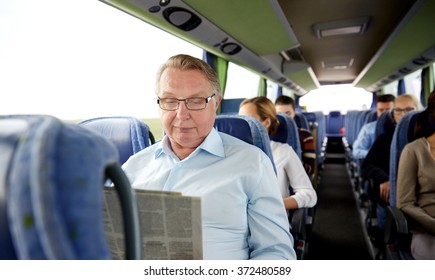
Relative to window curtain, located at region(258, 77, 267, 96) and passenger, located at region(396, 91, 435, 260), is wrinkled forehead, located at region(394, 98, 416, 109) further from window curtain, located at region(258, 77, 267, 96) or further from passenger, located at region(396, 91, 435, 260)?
window curtain, located at region(258, 77, 267, 96)

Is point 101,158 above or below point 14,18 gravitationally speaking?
below

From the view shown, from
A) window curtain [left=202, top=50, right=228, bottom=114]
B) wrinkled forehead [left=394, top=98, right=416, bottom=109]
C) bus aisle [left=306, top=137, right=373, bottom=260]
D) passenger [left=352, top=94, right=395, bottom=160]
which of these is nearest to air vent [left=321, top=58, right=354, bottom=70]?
bus aisle [left=306, top=137, right=373, bottom=260]

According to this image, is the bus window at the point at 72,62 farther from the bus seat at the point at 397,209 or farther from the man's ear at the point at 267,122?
the bus seat at the point at 397,209

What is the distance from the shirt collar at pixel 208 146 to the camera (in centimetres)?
90

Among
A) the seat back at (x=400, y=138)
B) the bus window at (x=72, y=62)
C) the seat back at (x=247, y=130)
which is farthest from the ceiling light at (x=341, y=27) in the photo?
the seat back at (x=247, y=130)

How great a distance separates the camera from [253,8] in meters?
2.18

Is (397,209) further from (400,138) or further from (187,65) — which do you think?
(187,65)

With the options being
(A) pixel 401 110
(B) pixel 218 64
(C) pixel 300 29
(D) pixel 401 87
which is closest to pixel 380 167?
(A) pixel 401 110

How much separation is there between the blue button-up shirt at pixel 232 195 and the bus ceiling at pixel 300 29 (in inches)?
42.4

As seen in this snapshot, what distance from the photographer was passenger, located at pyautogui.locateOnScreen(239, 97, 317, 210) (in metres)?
1.58

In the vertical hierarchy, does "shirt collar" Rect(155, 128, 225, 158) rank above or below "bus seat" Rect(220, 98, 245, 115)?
below

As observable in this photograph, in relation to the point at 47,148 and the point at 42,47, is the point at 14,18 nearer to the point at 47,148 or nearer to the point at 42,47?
the point at 42,47

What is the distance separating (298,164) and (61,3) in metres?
1.30

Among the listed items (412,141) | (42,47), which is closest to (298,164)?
(412,141)
